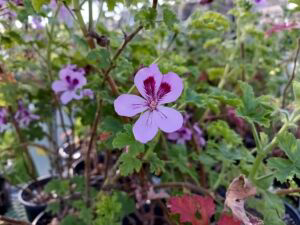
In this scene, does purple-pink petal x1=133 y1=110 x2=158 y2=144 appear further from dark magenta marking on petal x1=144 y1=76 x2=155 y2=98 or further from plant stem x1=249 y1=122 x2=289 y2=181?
plant stem x1=249 y1=122 x2=289 y2=181

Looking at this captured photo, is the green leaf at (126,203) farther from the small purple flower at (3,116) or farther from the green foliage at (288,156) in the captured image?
the green foliage at (288,156)

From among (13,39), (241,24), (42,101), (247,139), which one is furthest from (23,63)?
(247,139)

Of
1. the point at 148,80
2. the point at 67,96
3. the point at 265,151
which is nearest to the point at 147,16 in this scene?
the point at 148,80

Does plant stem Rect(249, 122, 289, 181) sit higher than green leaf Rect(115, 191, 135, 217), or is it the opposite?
plant stem Rect(249, 122, 289, 181)

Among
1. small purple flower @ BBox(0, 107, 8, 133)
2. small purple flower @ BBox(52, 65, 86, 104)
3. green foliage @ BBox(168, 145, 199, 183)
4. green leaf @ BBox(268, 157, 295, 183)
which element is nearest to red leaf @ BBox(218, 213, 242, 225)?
green leaf @ BBox(268, 157, 295, 183)

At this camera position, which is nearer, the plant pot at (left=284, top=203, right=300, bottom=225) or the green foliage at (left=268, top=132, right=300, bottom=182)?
the green foliage at (left=268, top=132, right=300, bottom=182)

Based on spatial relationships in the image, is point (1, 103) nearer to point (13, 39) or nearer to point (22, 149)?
point (13, 39)

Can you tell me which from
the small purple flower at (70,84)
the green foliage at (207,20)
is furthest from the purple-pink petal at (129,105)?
the small purple flower at (70,84)
